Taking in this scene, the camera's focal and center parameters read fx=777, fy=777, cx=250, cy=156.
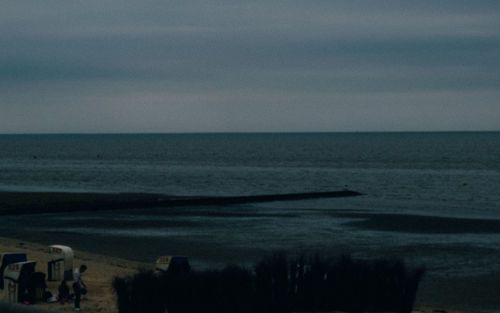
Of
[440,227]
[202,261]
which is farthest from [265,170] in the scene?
[202,261]

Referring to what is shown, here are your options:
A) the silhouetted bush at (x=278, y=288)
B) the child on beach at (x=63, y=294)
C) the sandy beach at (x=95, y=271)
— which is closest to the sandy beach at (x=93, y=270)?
the sandy beach at (x=95, y=271)

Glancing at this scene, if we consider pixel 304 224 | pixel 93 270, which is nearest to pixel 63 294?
pixel 93 270

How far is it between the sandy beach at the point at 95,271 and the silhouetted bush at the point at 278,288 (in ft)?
5.10

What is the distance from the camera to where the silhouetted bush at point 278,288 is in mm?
19953

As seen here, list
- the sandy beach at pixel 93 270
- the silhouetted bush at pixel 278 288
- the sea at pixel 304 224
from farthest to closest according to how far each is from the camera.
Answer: the sea at pixel 304 224
the sandy beach at pixel 93 270
the silhouetted bush at pixel 278 288

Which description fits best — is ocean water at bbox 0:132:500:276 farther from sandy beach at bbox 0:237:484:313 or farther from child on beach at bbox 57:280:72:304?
child on beach at bbox 57:280:72:304

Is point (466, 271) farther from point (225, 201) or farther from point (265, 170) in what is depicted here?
point (265, 170)

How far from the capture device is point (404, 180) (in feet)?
349

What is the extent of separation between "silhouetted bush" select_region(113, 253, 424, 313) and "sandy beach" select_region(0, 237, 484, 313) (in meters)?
1.55

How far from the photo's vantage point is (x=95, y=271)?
29.4 m

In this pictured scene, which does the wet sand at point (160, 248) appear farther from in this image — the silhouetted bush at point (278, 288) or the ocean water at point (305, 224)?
the silhouetted bush at point (278, 288)

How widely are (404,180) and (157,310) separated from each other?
3525 inches

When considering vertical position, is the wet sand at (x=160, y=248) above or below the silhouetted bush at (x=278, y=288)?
below

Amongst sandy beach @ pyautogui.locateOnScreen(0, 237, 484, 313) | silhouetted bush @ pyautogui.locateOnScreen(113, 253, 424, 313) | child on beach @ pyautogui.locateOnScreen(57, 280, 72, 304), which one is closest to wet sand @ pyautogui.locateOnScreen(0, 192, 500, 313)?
sandy beach @ pyautogui.locateOnScreen(0, 237, 484, 313)
